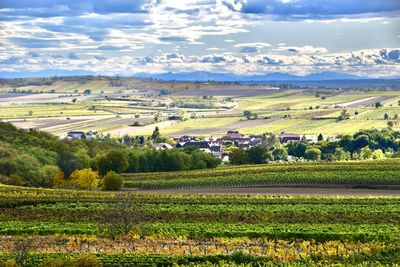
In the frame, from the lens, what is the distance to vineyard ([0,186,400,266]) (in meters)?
40.0

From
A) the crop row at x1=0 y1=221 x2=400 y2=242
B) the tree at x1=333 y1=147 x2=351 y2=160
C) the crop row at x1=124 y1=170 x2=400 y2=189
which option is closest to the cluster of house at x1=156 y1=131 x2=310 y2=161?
the tree at x1=333 y1=147 x2=351 y2=160

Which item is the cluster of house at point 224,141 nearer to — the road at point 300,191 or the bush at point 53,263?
the road at point 300,191

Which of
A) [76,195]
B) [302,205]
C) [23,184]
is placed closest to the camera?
[302,205]

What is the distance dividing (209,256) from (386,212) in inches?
872

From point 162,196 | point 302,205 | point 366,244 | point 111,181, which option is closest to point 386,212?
point 302,205

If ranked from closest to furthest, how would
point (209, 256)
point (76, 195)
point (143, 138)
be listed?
point (209, 256), point (76, 195), point (143, 138)

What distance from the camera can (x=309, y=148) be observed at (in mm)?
132375

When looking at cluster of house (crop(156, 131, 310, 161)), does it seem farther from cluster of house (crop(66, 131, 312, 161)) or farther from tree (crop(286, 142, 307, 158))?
tree (crop(286, 142, 307, 158))

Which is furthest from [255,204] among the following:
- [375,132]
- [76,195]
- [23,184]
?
[375,132]

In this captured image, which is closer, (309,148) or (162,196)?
(162,196)

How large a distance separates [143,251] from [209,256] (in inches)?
163

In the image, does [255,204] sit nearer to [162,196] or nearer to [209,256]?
[162,196]

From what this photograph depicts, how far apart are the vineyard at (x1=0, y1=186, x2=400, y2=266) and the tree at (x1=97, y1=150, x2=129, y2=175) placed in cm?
2499

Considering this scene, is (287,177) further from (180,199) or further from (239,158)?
(239,158)
